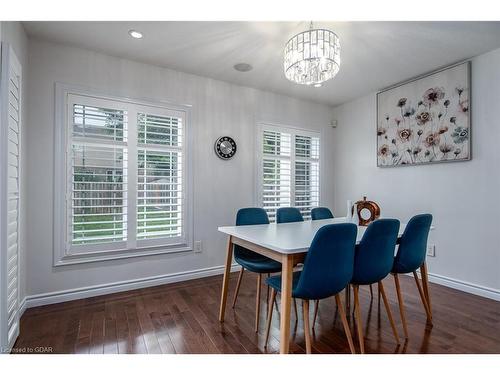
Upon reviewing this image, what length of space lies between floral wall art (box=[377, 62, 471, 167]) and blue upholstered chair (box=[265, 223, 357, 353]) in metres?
2.33

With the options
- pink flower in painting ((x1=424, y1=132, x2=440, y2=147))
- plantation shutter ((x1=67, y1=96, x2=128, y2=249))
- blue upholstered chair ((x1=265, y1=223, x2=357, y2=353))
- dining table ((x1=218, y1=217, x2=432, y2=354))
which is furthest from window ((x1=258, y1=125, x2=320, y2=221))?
blue upholstered chair ((x1=265, y1=223, x2=357, y2=353))

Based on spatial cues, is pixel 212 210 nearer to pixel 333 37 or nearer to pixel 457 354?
pixel 333 37

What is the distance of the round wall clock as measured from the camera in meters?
3.59

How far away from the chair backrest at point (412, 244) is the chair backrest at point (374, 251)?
0.27 meters

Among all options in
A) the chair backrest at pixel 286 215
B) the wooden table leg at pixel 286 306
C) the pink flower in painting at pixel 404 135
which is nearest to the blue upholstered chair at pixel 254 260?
the chair backrest at pixel 286 215

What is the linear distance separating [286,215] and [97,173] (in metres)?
2.10

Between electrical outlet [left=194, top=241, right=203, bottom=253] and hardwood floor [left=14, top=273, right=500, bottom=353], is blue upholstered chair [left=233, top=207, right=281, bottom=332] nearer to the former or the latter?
hardwood floor [left=14, top=273, right=500, bottom=353]

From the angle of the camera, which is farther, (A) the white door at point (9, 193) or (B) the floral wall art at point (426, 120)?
(B) the floral wall art at point (426, 120)

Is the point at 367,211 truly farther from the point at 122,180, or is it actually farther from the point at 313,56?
the point at 122,180

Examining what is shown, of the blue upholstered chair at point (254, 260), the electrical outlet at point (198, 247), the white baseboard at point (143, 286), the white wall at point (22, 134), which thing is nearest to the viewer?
the white wall at point (22, 134)

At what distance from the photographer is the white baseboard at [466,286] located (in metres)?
2.78

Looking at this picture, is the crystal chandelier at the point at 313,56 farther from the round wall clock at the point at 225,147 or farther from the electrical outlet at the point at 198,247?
the electrical outlet at the point at 198,247
